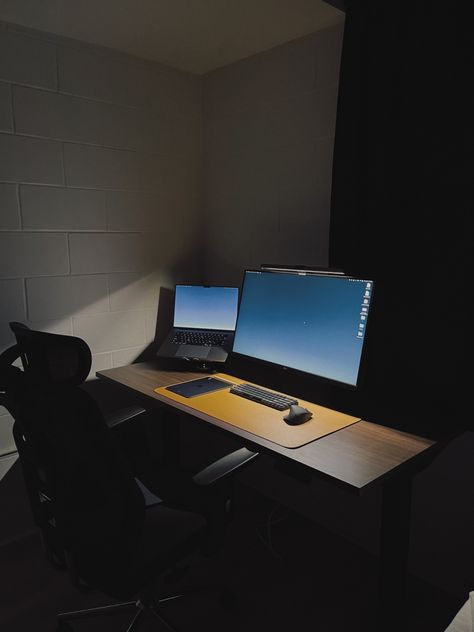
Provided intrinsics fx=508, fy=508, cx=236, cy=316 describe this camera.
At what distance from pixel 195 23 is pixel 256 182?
0.74 m

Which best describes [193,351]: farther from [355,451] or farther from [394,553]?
[394,553]

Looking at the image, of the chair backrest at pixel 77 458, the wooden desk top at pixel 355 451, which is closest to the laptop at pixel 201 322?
the wooden desk top at pixel 355 451

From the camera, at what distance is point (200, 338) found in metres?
2.49

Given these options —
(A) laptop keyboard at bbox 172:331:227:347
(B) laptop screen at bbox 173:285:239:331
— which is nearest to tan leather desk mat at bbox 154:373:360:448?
(A) laptop keyboard at bbox 172:331:227:347

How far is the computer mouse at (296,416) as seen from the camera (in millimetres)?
1704

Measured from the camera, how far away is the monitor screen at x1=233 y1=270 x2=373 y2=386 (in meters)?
1.82

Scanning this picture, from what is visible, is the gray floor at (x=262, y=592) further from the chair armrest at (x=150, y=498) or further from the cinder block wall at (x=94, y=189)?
the cinder block wall at (x=94, y=189)

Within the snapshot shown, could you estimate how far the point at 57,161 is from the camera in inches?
89.6

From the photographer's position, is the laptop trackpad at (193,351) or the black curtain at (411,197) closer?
the black curtain at (411,197)

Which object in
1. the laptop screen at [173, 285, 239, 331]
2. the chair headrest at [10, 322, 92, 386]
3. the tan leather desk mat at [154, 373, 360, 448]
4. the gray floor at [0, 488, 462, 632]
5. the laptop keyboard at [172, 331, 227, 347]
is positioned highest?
the chair headrest at [10, 322, 92, 386]

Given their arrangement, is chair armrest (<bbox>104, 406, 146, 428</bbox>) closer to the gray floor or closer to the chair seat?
the chair seat

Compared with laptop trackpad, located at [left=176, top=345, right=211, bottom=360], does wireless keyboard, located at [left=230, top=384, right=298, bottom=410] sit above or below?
below

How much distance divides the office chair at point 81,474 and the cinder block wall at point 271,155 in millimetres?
1257

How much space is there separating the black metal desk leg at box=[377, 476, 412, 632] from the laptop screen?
1.21 m
